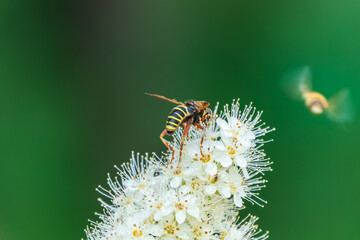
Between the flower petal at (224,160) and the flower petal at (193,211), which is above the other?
the flower petal at (224,160)

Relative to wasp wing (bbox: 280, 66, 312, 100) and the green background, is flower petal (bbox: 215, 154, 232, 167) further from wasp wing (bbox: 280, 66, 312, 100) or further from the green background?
the green background

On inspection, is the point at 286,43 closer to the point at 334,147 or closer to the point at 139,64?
the point at 334,147

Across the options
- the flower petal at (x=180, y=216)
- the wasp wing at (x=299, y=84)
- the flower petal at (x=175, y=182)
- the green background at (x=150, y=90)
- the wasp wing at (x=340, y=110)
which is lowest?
the flower petal at (x=180, y=216)

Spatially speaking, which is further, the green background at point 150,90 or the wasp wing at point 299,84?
the green background at point 150,90

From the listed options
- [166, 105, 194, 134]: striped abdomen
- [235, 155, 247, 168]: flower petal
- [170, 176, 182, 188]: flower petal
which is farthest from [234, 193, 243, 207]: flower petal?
[166, 105, 194, 134]: striped abdomen

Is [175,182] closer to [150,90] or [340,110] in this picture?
[340,110]

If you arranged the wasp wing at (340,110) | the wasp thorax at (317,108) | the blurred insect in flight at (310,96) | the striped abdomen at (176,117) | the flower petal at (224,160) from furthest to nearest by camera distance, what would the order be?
the wasp thorax at (317,108) → the blurred insect in flight at (310,96) → the wasp wing at (340,110) → the flower petal at (224,160) → the striped abdomen at (176,117)

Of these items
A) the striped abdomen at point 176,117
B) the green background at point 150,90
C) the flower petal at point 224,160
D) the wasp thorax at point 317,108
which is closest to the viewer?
the striped abdomen at point 176,117

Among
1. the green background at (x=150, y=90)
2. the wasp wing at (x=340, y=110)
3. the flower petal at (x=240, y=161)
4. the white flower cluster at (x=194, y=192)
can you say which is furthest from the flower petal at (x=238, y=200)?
the green background at (x=150, y=90)

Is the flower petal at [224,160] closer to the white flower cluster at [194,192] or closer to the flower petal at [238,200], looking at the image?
the white flower cluster at [194,192]
